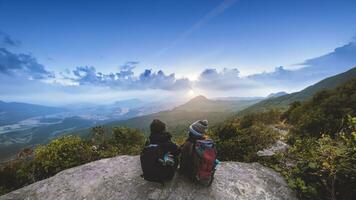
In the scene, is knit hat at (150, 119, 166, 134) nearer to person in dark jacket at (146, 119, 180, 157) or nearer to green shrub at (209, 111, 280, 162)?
person in dark jacket at (146, 119, 180, 157)

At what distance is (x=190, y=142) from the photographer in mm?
7301

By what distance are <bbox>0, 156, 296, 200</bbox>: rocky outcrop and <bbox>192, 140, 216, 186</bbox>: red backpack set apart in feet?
1.73

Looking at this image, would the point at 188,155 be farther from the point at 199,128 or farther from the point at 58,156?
the point at 58,156

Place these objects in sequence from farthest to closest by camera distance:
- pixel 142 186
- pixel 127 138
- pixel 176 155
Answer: pixel 127 138 < pixel 142 186 < pixel 176 155

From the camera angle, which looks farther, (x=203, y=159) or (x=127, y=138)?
(x=127, y=138)

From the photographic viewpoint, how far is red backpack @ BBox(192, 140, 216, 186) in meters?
7.02

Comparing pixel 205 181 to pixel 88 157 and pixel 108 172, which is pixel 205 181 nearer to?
pixel 108 172

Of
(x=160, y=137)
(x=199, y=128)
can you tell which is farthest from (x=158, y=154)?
(x=199, y=128)

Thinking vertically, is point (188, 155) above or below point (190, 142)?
below

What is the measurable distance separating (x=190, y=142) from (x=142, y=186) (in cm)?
230

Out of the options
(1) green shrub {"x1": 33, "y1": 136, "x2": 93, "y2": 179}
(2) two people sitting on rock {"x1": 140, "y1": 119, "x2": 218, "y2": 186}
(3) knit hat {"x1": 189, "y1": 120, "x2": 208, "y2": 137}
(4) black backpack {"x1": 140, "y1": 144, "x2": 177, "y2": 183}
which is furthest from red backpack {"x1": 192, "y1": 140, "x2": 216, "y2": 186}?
(1) green shrub {"x1": 33, "y1": 136, "x2": 93, "y2": 179}

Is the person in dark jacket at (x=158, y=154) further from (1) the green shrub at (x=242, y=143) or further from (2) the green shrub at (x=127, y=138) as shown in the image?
(2) the green shrub at (x=127, y=138)

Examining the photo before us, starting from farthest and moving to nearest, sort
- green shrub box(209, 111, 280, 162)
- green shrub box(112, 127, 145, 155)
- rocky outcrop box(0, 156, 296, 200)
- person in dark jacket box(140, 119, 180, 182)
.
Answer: green shrub box(112, 127, 145, 155) → green shrub box(209, 111, 280, 162) → rocky outcrop box(0, 156, 296, 200) → person in dark jacket box(140, 119, 180, 182)

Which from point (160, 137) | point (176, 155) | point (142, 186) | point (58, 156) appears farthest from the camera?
point (58, 156)
